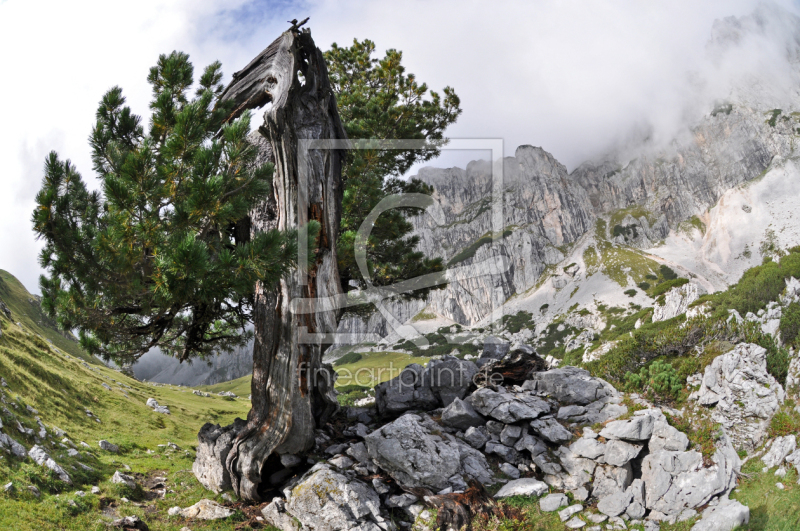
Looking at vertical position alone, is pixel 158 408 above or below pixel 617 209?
below

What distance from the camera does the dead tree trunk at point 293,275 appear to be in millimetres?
9523

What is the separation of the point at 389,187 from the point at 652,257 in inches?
6253

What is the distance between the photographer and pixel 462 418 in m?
10.9

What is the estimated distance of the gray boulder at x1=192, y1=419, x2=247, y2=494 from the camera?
9711 millimetres

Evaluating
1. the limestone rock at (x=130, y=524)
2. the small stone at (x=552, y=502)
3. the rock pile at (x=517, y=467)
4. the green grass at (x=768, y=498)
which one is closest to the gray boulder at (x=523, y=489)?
the rock pile at (x=517, y=467)

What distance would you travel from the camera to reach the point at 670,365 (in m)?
13.5

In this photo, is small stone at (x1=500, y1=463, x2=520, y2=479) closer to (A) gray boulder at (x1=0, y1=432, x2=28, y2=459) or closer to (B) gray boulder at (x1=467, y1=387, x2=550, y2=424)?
(B) gray boulder at (x1=467, y1=387, x2=550, y2=424)

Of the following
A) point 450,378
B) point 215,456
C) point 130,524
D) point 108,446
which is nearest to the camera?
point 130,524

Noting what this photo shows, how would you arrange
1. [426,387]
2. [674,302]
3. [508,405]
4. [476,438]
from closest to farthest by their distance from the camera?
[476,438], [508,405], [426,387], [674,302]

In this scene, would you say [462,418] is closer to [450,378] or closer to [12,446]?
[450,378]

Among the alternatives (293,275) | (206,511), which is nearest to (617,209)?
(293,275)

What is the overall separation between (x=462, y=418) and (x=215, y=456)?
6320 mm

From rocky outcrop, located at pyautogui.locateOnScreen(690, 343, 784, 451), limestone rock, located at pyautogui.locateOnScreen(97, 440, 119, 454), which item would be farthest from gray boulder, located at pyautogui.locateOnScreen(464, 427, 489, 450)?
limestone rock, located at pyautogui.locateOnScreen(97, 440, 119, 454)

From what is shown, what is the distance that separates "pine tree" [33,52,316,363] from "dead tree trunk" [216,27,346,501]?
1.89m
